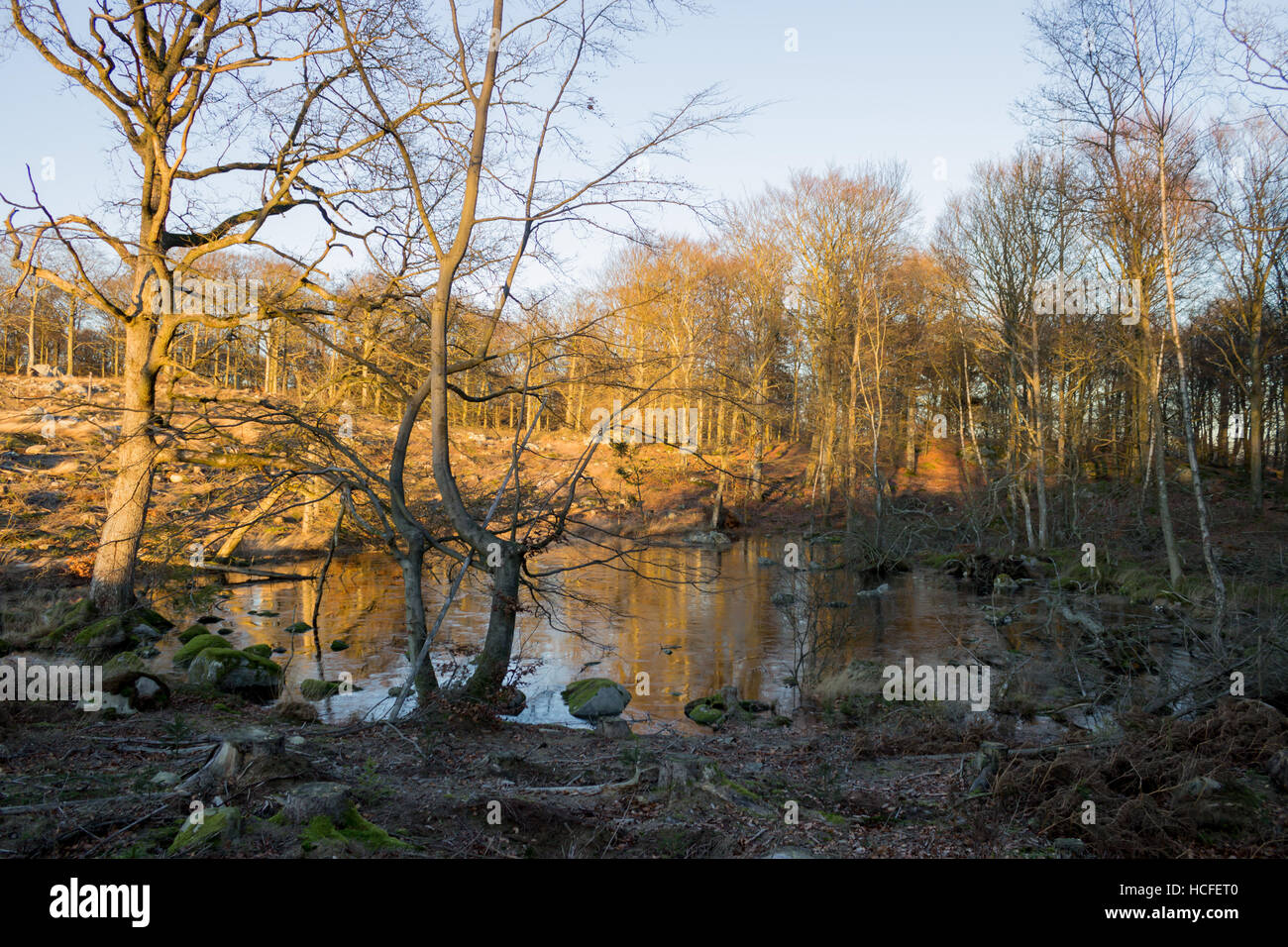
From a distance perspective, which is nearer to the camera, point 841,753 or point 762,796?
point 762,796

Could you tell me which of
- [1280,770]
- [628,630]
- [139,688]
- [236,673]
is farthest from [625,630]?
[1280,770]

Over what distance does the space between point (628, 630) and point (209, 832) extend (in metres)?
12.9

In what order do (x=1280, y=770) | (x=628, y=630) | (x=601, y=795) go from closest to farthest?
(x=601, y=795)
(x=1280, y=770)
(x=628, y=630)

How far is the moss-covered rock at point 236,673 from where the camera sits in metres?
10.8

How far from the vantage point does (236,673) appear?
36.1 feet

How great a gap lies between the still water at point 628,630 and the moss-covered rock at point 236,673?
0.40 metres

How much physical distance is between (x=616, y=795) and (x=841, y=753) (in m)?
3.18

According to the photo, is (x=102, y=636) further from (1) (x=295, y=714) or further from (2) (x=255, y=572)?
(1) (x=295, y=714)

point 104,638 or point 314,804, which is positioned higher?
point 314,804

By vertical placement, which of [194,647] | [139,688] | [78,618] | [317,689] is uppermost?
[78,618]

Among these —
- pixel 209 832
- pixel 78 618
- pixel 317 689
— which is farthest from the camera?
pixel 78 618
